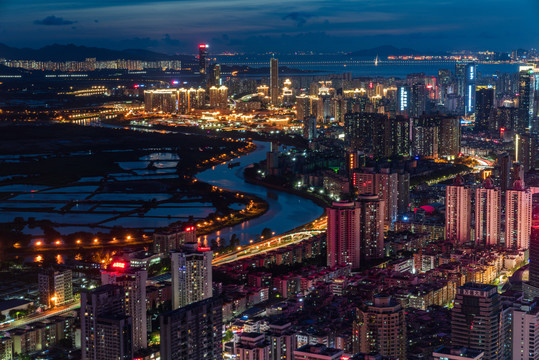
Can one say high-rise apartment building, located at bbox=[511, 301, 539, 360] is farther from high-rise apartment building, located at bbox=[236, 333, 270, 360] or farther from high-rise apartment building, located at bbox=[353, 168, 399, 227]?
high-rise apartment building, located at bbox=[353, 168, 399, 227]

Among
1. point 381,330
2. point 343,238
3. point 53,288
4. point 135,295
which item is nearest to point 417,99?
point 343,238

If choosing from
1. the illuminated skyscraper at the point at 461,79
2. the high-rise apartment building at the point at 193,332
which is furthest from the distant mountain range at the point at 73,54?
the high-rise apartment building at the point at 193,332

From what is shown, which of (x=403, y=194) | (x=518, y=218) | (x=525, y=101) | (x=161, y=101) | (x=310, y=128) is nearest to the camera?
(x=518, y=218)

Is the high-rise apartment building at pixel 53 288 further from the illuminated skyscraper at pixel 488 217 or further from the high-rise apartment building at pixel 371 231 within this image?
the illuminated skyscraper at pixel 488 217

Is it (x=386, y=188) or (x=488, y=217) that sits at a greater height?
(x=386, y=188)

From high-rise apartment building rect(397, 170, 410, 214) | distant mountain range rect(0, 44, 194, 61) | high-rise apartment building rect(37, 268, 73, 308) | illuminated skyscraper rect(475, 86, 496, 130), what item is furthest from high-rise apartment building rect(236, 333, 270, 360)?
distant mountain range rect(0, 44, 194, 61)

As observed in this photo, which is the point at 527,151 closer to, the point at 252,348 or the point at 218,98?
the point at 252,348
